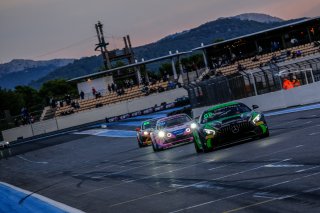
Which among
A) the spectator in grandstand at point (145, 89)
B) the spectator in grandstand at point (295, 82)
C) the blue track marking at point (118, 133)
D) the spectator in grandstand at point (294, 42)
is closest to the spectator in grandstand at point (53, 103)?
the spectator in grandstand at point (145, 89)

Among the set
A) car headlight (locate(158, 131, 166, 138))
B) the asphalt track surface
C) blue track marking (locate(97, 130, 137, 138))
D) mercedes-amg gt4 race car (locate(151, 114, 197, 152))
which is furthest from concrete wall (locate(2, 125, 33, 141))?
the asphalt track surface

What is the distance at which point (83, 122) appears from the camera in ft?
256

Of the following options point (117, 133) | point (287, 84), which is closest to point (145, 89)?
point (117, 133)

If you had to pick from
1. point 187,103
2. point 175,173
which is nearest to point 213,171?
point 175,173

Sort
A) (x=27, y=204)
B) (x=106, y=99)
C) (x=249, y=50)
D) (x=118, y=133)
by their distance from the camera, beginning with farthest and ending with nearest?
(x=249, y=50) < (x=106, y=99) < (x=118, y=133) < (x=27, y=204)

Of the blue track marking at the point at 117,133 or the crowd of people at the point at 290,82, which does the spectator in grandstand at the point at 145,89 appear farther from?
the crowd of people at the point at 290,82

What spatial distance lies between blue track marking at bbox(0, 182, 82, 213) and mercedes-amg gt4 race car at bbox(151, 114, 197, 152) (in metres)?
7.33

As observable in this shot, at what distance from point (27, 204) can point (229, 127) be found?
6213 mm

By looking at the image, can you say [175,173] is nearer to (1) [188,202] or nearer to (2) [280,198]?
(1) [188,202]

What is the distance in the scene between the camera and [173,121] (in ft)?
89.3

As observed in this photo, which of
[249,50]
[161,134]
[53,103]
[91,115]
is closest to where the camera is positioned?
[161,134]

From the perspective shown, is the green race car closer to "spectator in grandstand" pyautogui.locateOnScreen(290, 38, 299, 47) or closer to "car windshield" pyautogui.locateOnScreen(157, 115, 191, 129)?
"car windshield" pyautogui.locateOnScreen(157, 115, 191, 129)

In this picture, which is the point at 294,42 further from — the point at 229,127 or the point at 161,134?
the point at 229,127

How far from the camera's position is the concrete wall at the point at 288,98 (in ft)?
115
